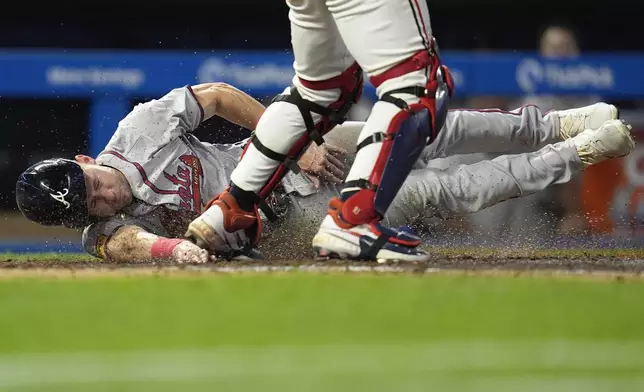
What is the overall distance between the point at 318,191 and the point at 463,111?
0.75 metres

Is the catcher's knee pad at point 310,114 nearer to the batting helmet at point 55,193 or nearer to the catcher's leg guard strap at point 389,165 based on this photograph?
the catcher's leg guard strap at point 389,165

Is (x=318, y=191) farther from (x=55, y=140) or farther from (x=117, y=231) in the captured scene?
(x=55, y=140)

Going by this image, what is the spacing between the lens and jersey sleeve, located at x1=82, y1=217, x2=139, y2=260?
4.63 meters

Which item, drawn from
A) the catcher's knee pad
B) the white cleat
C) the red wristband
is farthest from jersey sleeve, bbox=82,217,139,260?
the white cleat

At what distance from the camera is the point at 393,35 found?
3705mm

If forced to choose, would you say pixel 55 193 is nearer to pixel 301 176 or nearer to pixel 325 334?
pixel 301 176

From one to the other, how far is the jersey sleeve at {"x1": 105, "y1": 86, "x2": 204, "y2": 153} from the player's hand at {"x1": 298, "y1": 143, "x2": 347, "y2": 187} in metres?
0.51

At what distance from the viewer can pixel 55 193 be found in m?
4.54

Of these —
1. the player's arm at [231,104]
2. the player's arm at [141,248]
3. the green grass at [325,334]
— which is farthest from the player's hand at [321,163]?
the green grass at [325,334]

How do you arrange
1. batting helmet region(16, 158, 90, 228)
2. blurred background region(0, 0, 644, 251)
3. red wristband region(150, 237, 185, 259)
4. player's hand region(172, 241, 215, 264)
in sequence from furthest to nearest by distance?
1. blurred background region(0, 0, 644, 251)
2. batting helmet region(16, 158, 90, 228)
3. red wristband region(150, 237, 185, 259)
4. player's hand region(172, 241, 215, 264)

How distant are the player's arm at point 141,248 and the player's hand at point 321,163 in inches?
29.6

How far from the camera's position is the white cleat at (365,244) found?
3.84m

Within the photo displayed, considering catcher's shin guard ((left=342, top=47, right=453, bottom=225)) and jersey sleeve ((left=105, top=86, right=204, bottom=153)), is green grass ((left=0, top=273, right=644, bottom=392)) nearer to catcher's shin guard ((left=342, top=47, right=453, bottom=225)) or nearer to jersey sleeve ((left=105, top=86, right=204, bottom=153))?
catcher's shin guard ((left=342, top=47, right=453, bottom=225))

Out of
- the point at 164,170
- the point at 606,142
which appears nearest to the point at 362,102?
the point at 606,142
